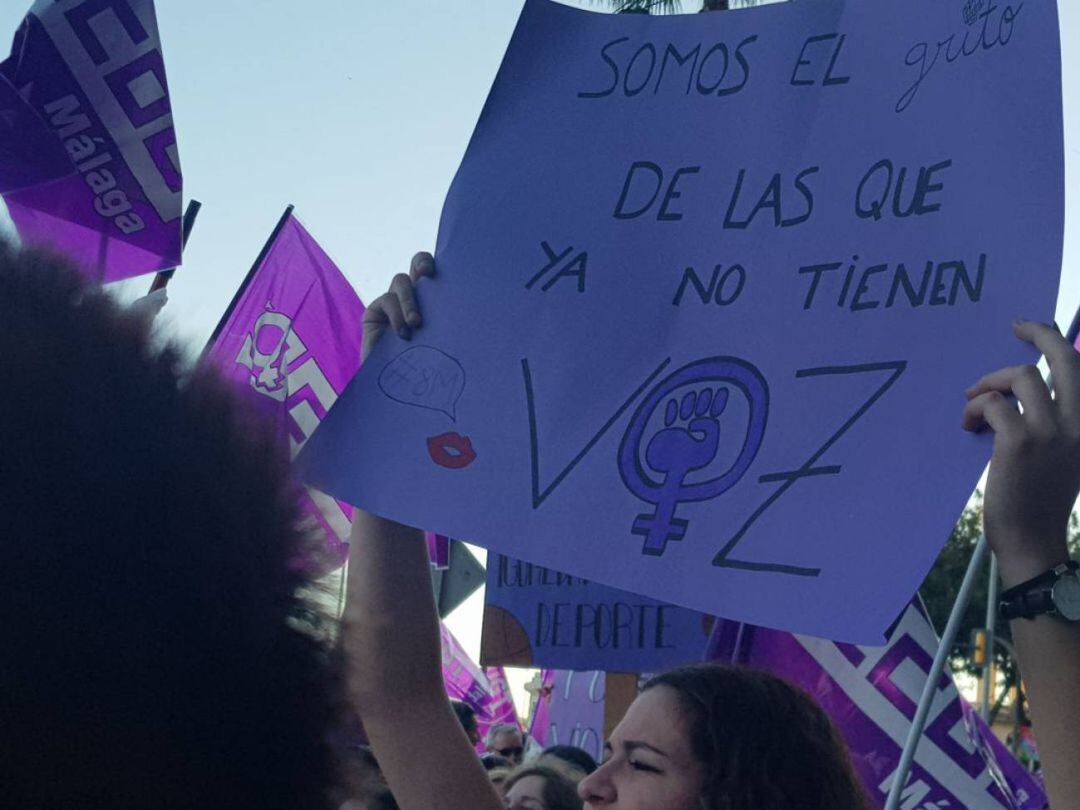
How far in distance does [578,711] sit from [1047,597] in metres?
6.35

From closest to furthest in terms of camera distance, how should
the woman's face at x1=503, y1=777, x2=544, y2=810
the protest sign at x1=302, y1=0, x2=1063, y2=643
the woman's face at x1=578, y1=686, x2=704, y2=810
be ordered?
1. the protest sign at x1=302, y1=0, x2=1063, y2=643
2. the woman's face at x1=578, y1=686, x2=704, y2=810
3. the woman's face at x1=503, y1=777, x2=544, y2=810

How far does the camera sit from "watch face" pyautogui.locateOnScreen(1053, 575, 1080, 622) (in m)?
1.57

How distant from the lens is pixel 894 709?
4.27 meters

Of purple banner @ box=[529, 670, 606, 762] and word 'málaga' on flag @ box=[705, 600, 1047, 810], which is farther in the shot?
purple banner @ box=[529, 670, 606, 762]

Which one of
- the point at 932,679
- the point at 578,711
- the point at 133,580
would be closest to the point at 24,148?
the point at 932,679

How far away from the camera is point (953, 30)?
7.09 feet

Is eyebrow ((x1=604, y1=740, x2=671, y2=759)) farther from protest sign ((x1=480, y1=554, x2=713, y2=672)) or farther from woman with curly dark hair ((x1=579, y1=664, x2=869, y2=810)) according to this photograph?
protest sign ((x1=480, y1=554, x2=713, y2=672))

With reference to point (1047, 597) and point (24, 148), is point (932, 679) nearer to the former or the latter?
point (1047, 597)

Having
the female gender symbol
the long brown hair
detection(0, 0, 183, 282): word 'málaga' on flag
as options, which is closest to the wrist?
the female gender symbol

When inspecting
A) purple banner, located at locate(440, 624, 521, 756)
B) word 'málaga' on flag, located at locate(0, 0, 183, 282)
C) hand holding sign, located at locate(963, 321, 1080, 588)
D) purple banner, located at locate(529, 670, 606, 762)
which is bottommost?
hand holding sign, located at locate(963, 321, 1080, 588)

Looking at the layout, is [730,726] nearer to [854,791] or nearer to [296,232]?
[854,791]

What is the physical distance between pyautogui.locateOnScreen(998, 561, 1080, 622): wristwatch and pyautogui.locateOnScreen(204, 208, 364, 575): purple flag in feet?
8.90

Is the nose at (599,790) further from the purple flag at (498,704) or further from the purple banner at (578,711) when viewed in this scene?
the purple flag at (498,704)

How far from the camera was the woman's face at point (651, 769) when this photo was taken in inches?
92.4
